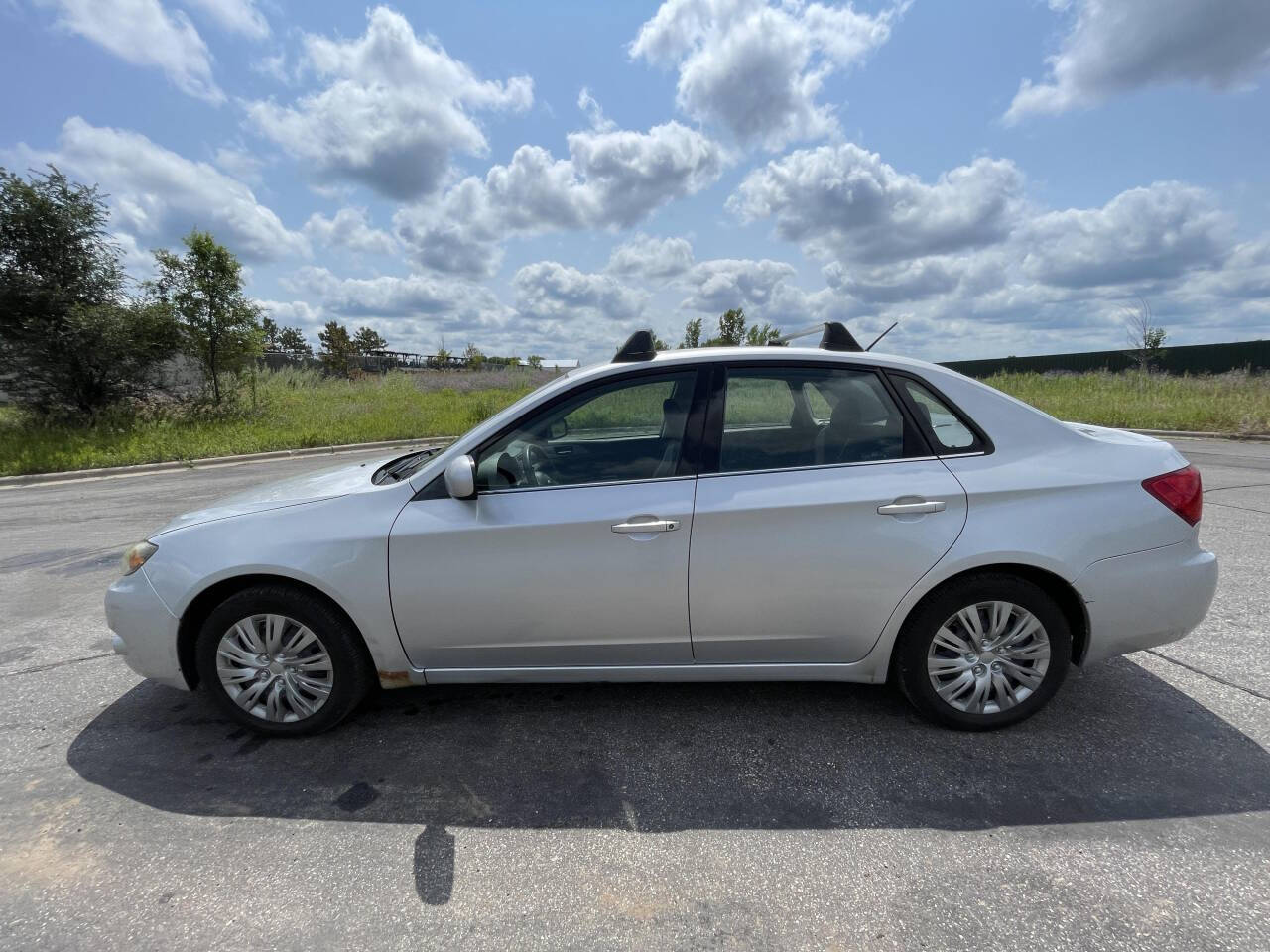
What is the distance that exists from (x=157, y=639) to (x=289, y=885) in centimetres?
138

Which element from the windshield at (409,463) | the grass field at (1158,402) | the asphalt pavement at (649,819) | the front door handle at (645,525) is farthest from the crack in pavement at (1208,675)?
the grass field at (1158,402)

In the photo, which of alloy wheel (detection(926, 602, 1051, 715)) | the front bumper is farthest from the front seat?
the front bumper

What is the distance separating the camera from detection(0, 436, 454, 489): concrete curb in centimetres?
1212

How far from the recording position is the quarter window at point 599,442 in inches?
110

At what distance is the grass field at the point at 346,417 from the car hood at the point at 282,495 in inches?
512

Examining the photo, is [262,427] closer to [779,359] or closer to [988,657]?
[779,359]

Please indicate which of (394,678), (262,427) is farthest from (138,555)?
(262,427)

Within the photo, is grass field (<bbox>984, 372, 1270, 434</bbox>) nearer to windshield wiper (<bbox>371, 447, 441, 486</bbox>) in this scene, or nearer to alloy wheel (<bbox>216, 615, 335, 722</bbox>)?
windshield wiper (<bbox>371, 447, 441, 486</bbox>)

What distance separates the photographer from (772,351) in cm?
299

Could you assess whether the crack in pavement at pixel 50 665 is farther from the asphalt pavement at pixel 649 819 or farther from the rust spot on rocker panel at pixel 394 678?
the rust spot on rocker panel at pixel 394 678

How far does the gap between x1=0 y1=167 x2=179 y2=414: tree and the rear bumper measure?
19451mm

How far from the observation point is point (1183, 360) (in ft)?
120

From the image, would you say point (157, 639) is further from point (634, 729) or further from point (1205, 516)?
point (1205, 516)

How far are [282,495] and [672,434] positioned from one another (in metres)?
1.93
